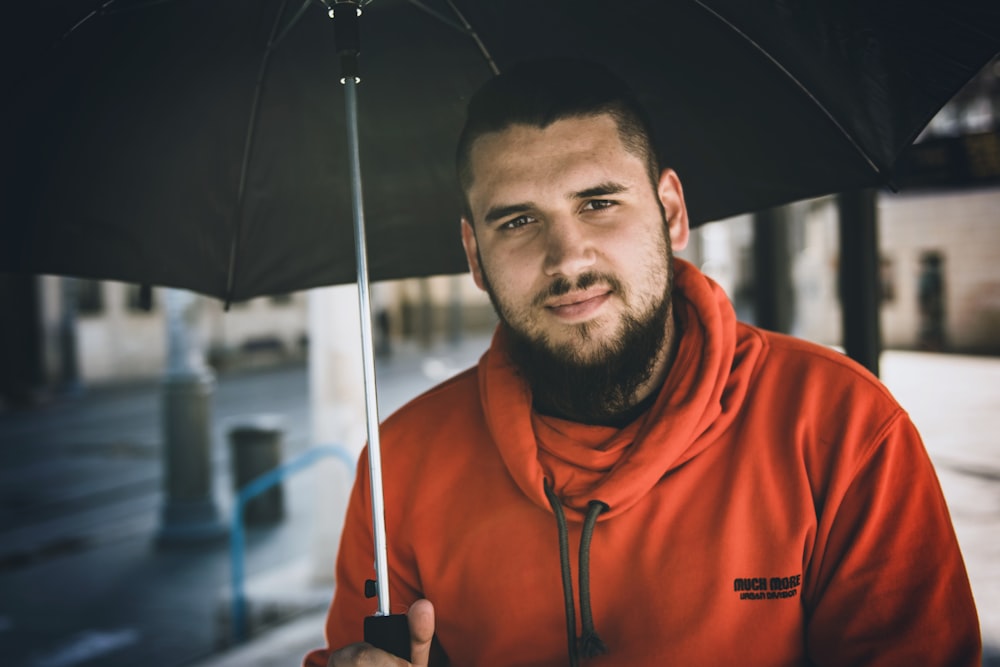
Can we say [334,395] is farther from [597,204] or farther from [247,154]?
[597,204]

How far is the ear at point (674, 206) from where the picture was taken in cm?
214

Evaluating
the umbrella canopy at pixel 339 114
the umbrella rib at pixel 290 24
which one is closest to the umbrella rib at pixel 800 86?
the umbrella canopy at pixel 339 114

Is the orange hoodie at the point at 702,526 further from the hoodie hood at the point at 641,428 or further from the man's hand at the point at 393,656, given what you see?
the man's hand at the point at 393,656

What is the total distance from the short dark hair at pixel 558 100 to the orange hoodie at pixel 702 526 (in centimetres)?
40

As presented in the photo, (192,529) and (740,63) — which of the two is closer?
(740,63)

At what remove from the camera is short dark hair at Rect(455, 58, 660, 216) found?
2002 mm

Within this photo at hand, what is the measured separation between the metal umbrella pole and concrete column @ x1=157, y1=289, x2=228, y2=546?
6529 mm

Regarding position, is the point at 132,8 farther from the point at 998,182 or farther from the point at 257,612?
the point at 257,612

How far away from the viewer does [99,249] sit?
2.30 m

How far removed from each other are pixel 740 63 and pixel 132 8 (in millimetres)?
1435

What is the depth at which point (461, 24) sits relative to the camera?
7.49 feet

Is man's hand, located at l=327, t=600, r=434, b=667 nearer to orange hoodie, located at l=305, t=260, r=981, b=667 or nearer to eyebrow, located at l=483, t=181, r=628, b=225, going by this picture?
orange hoodie, located at l=305, t=260, r=981, b=667

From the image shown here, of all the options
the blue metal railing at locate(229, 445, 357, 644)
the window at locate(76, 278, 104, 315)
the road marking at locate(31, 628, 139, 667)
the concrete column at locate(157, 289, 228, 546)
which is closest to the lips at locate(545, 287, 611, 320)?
the blue metal railing at locate(229, 445, 357, 644)

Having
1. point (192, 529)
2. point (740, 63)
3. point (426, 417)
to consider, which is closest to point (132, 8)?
point (426, 417)
